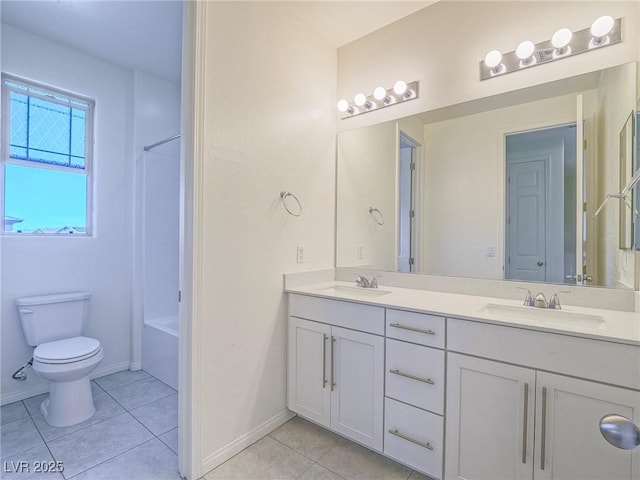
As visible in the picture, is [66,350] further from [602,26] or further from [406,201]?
[602,26]

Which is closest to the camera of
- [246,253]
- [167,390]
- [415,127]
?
[246,253]

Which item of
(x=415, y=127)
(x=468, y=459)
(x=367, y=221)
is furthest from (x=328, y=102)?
(x=468, y=459)

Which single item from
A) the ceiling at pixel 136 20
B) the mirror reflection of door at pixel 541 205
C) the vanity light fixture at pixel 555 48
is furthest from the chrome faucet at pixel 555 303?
the ceiling at pixel 136 20

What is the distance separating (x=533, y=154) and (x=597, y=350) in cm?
107

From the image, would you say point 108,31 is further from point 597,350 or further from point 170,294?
point 597,350

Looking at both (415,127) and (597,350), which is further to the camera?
(415,127)

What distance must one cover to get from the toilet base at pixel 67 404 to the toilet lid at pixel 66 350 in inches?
6.9

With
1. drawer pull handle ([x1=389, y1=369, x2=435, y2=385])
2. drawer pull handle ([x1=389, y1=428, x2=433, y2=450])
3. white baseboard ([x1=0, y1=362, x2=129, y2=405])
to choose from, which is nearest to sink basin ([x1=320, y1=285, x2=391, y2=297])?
drawer pull handle ([x1=389, y1=369, x2=435, y2=385])

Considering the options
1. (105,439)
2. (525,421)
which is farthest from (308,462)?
(105,439)

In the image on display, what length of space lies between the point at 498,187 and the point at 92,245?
3.05 m

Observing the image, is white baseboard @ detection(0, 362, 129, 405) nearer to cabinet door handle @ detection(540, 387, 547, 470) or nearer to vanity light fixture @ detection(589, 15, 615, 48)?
cabinet door handle @ detection(540, 387, 547, 470)

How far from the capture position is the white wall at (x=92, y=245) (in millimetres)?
2199

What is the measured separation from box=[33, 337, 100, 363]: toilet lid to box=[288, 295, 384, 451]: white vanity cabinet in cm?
134

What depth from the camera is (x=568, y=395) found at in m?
1.12
